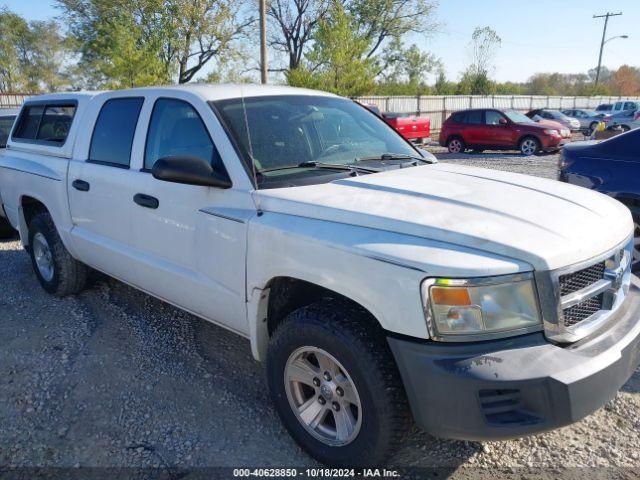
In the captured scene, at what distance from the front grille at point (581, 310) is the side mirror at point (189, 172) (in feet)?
5.81

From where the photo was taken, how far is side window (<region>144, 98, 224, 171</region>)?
3.09 meters

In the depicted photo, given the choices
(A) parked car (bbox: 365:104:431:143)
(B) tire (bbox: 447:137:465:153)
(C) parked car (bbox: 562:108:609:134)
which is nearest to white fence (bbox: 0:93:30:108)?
(A) parked car (bbox: 365:104:431:143)

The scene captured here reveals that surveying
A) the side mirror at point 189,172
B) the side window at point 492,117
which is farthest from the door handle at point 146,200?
the side window at point 492,117

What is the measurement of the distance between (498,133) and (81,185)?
54.7 feet

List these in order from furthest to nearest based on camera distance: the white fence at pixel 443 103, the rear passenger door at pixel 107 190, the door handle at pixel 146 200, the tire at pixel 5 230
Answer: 1. the white fence at pixel 443 103
2. the tire at pixel 5 230
3. the rear passenger door at pixel 107 190
4. the door handle at pixel 146 200

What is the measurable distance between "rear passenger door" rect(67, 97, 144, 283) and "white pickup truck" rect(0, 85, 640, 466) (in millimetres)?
18

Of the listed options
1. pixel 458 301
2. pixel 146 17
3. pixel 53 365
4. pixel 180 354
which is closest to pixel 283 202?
pixel 458 301

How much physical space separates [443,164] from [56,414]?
9.72ft

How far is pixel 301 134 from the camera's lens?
3.29 metres

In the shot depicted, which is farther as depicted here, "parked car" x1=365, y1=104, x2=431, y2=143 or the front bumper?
"parked car" x1=365, y1=104, x2=431, y2=143

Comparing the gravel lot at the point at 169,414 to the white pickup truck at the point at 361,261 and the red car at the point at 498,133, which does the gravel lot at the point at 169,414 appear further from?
the red car at the point at 498,133

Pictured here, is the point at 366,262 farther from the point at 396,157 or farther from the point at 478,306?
the point at 396,157

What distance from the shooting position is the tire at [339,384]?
7.34 feet

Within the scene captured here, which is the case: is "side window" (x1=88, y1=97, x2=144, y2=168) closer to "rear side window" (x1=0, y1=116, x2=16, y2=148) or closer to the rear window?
the rear window
